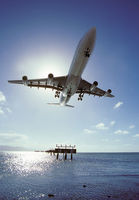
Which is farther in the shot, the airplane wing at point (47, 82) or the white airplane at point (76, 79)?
the airplane wing at point (47, 82)

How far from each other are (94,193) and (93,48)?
2175 centimetres

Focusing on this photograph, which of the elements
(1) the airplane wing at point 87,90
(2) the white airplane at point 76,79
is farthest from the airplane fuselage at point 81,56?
(1) the airplane wing at point 87,90

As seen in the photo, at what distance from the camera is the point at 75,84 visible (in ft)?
88.2

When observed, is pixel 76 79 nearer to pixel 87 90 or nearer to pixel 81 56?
pixel 81 56

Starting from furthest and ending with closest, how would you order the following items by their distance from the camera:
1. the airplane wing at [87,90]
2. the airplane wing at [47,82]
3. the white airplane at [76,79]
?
the airplane wing at [87,90] → the airplane wing at [47,82] → the white airplane at [76,79]

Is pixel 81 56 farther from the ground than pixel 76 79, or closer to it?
farther from the ground

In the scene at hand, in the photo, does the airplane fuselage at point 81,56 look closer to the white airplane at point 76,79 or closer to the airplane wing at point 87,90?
the white airplane at point 76,79

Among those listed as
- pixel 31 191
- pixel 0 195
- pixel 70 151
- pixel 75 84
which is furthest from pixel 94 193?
pixel 70 151

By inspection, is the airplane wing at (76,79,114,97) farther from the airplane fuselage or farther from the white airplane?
the airplane fuselage

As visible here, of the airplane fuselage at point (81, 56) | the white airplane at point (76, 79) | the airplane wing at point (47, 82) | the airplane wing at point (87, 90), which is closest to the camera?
the airplane fuselage at point (81, 56)

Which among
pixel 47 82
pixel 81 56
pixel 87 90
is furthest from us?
pixel 87 90

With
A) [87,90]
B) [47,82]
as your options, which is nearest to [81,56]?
[47,82]

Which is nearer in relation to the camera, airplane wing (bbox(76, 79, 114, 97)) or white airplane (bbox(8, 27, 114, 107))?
white airplane (bbox(8, 27, 114, 107))

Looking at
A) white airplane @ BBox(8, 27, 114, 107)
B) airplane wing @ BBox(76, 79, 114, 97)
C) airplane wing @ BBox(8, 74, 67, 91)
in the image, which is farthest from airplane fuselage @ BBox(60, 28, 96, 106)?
airplane wing @ BBox(76, 79, 114, 97)
